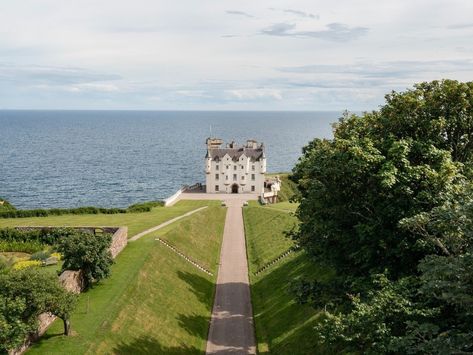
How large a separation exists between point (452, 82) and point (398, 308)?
1423cm

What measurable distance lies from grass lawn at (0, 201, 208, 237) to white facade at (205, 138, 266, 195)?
22793 mm

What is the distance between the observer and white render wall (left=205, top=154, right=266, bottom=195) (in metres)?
98.2

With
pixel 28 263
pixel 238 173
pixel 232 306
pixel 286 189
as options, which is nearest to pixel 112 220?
pixel 28 263

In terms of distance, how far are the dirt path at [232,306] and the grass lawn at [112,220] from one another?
10.4 meters

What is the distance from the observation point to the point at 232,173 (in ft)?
325

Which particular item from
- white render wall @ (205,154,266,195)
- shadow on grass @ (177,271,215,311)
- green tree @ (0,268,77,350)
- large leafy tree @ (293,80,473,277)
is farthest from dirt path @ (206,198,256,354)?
white render wall @ (205,154,266,195)

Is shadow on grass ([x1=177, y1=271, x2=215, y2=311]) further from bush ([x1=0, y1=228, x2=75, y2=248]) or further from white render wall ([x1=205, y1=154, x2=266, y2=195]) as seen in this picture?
white render wall ([x1=205, y1=154, x2=266, y2=195])

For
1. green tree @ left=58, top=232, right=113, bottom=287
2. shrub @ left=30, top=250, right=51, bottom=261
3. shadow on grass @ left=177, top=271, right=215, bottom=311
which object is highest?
green tree @ left=58, top=232, right=113, bottom=287

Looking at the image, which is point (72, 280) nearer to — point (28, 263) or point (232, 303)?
point (28, 263)

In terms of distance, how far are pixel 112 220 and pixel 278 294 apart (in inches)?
1186

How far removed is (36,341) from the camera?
1132 inches

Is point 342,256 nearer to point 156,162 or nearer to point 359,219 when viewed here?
point 359,219

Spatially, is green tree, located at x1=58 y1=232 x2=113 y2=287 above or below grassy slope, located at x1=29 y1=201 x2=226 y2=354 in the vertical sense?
above

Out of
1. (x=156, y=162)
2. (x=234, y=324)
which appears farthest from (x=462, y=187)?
(x=156, y=162)
